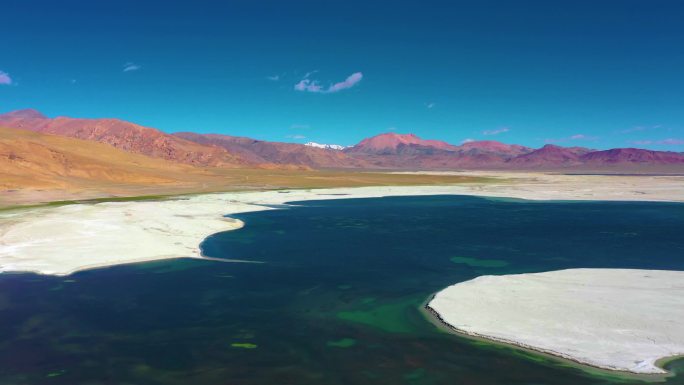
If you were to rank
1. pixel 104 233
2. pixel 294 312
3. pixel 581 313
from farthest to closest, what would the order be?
1. pixel 104 233
2. pixel 294 312
3. pixel 581 313

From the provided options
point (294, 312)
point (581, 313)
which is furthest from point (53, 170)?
point (581, 313)

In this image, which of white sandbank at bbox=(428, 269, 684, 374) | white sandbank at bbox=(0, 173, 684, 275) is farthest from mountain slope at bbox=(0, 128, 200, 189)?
white sandbank at bbox=(428, 269, 684, 374)

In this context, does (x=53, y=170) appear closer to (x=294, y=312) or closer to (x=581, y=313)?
(x=294, y=312)

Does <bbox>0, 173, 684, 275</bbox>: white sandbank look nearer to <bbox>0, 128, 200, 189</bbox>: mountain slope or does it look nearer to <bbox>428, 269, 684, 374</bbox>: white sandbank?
<bbox>428, 269, 684, 374</bbox>: white sandbank

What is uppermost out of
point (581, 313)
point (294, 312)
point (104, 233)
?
point (104, 233)

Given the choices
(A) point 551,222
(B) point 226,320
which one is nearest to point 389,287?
(B) point 226,320

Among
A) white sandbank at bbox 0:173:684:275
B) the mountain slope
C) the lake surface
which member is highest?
the mountain slope
